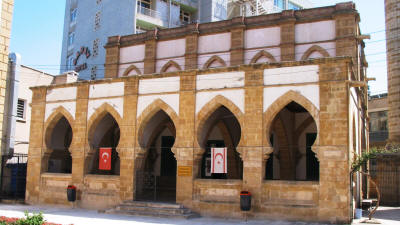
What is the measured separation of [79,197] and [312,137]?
13239 mm

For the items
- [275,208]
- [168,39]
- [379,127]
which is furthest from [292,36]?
[379,127]

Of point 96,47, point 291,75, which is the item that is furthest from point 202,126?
point 96,47

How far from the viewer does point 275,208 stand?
17641 millimetres

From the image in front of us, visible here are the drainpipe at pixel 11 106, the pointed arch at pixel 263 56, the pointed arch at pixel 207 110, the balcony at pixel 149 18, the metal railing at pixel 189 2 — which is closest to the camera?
the pointed arch at pixel 207 110

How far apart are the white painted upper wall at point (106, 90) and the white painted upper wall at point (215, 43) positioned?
892cm

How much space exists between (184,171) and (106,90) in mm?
6044

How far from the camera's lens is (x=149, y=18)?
133 ft

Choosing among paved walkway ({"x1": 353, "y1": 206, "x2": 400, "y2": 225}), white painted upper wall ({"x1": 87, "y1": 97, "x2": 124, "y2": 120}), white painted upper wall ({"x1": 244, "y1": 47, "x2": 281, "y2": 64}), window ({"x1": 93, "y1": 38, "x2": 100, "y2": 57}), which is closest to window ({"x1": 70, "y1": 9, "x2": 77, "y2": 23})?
window ({"x1": 93, "y1": 38, "x2": 100, "y2": 57})

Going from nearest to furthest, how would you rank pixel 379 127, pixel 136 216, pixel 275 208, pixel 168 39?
1. pixel 275 208
2. pixel 136 216
3. pixel 168 39
4. pixel 379 127

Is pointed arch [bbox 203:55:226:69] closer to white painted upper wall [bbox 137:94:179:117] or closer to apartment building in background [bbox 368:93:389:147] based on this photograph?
white painted upper wall [bbox 137:94:179:117]

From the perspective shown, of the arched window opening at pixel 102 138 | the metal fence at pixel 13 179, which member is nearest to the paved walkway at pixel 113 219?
the arched window opening at pixel 102 138

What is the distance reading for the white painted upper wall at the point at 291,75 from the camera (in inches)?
698

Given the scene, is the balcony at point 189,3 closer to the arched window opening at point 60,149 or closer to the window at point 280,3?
the window at point 280,3

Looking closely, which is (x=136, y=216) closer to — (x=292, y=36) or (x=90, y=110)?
(x=90, y=110)
